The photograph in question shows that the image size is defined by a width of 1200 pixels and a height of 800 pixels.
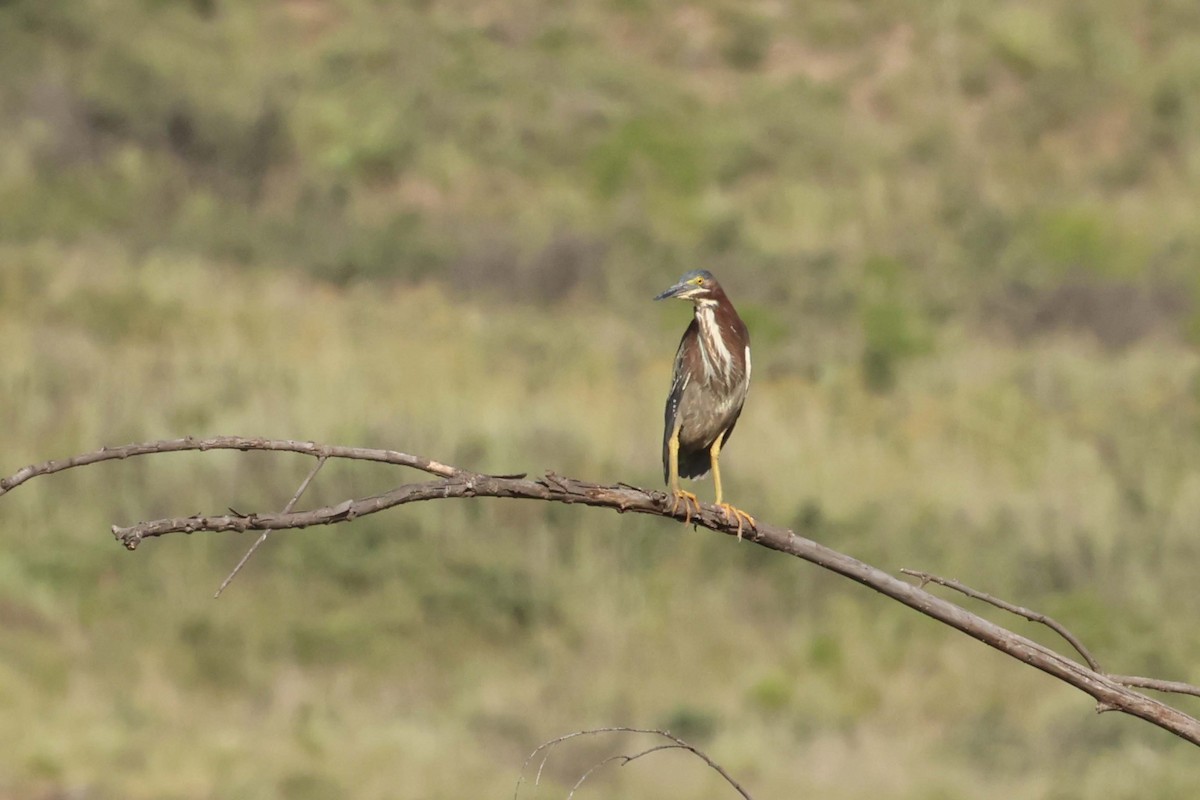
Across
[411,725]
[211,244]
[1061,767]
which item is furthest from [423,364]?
[1061,767]

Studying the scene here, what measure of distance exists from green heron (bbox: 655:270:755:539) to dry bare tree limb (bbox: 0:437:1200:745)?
7.47 feet

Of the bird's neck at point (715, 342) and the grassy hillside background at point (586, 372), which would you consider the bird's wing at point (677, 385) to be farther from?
the grassy hillside background at point (586, 372)

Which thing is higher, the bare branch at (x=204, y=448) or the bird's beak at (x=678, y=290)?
the bird's beak at (x=678, y=290)

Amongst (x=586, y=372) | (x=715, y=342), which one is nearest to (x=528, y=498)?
(x=715, y=342)

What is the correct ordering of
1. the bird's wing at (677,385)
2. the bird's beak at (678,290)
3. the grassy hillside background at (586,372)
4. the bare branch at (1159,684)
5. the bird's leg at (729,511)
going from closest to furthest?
the bare branch at (1159,684) < the bird's leg at (729,511) < the bird's beak at (678,290) < the bird's wing at (677,385) < the grassy hillside background at (586,372)

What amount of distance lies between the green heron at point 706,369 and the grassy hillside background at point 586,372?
17.5 feet

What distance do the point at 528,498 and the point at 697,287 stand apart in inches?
106

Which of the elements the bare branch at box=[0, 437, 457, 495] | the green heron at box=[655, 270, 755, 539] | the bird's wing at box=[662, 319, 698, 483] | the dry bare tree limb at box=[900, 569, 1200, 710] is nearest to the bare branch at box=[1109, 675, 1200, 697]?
the dry bare tree limb at box=[900, 569, 1200, 710]

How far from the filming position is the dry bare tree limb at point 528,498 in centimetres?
249

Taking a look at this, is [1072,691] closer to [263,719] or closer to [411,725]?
[411,725]

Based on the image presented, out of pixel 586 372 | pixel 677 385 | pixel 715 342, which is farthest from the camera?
pixel 586 372

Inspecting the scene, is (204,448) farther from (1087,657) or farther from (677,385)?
(677,385)

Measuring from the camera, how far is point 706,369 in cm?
534

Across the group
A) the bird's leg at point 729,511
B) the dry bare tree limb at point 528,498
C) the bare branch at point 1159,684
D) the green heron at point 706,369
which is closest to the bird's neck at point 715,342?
the green heron at point 706,369
